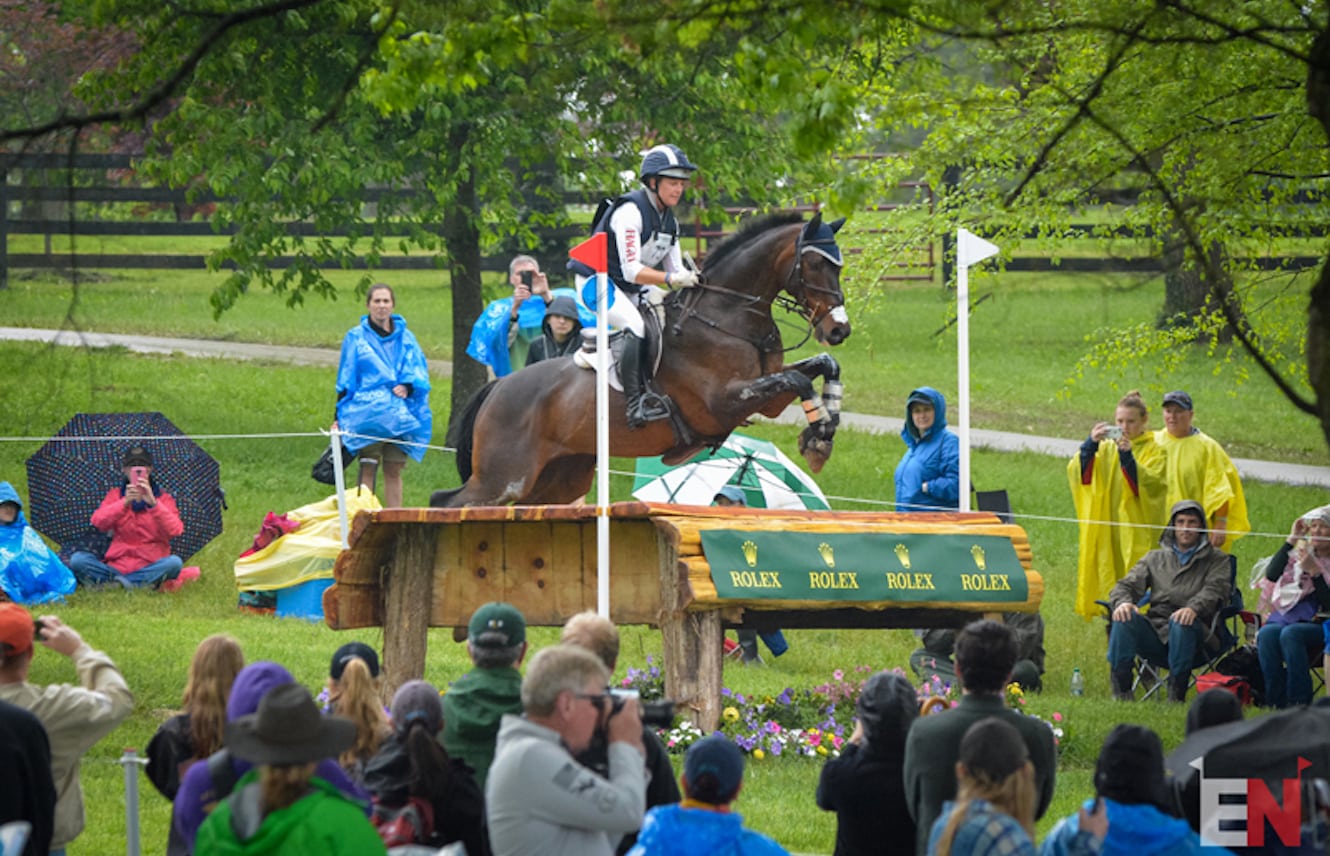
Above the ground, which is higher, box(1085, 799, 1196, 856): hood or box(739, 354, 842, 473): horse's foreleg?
box(739, 354, 842, 473): horse's foreleg

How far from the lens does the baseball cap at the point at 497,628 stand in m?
5.67

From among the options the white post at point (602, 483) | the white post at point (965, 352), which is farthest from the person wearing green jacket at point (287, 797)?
the white post at point (965, 352)

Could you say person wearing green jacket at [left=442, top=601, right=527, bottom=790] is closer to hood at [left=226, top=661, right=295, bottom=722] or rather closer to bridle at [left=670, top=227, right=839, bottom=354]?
hood at [left=226, top=661, right=295, bottom=722]

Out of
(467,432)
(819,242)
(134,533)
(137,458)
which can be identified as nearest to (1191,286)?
(819,242)

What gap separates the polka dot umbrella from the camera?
554 inches

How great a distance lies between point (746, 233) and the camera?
12.3 metres

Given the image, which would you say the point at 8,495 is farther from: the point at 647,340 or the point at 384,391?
the point at 647,340

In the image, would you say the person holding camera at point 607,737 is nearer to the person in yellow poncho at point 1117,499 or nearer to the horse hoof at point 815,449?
the horse hoof at point 815,449

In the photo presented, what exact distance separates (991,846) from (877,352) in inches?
918

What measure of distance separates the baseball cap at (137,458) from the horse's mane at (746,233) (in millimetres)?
4875

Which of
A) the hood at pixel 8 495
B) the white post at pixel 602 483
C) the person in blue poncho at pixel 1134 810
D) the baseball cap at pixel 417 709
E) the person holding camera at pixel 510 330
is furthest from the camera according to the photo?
the person holding camera at pixel 510 330

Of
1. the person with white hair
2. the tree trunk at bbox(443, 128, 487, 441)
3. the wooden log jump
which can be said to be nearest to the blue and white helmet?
the wooden log jump

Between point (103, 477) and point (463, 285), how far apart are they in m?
6.77

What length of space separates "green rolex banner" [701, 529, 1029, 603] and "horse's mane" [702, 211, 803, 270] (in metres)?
2.87
